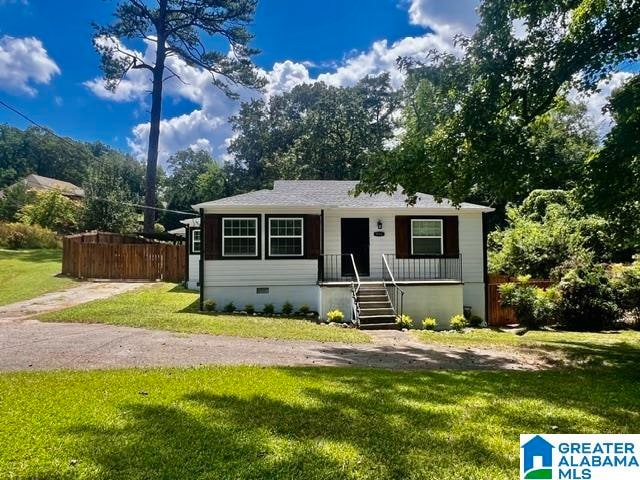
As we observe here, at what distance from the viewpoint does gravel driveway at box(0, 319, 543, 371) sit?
6789mm

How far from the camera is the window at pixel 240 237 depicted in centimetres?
1397

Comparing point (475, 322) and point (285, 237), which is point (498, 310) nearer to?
point (475, 322)

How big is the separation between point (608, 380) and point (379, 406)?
4093mm

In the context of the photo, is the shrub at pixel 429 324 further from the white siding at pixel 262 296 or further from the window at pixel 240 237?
the window at pixel 240 237

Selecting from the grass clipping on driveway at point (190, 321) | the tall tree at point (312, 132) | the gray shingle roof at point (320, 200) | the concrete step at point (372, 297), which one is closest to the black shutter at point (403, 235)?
the gray shingle roof at point (320, 200)

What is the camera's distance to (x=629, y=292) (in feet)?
44.6

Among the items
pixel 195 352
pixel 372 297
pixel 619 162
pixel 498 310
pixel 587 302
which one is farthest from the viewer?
pixel 498 310

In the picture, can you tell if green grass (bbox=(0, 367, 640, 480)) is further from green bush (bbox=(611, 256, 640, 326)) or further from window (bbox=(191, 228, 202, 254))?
window (bbox=(191, 228, 202, 254))

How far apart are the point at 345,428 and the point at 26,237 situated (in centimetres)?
3134

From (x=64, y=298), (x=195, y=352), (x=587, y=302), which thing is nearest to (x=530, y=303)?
(x=587, y=302)

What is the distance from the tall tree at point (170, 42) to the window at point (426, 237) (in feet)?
59.0

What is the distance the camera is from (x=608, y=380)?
6.25 metres

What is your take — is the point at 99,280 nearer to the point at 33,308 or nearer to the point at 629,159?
the point at 33,308

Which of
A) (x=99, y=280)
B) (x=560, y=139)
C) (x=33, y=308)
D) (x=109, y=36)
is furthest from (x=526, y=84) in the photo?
(x=109, y=36)
